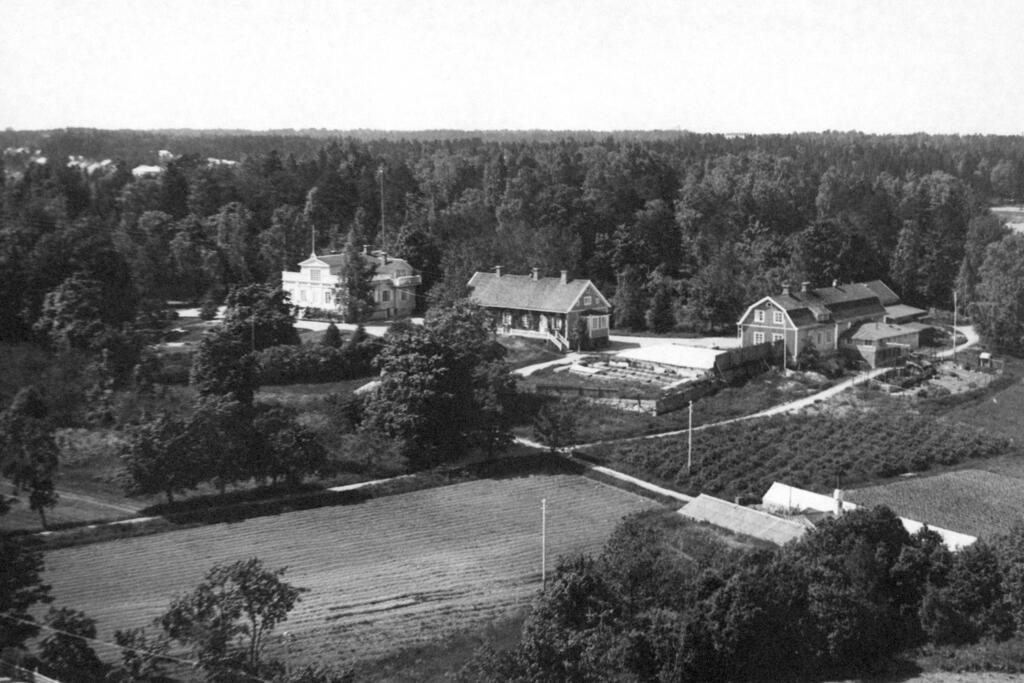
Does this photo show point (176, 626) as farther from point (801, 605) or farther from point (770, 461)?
point (770, 461)

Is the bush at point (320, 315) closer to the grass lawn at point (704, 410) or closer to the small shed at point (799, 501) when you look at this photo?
the grass lawn at point (704, 410)

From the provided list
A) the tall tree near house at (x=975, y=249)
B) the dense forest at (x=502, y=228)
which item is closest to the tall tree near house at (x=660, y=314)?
the dense forest at (x=502, y=228)

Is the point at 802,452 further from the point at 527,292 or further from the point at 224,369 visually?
the point at 527,292

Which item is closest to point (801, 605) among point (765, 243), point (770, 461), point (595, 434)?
point (770, 461)

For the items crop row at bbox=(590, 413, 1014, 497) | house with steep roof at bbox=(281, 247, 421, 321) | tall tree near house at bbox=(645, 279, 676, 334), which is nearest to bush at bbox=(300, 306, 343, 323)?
house with steep roof at bbox=(281, 247, 421, 321)

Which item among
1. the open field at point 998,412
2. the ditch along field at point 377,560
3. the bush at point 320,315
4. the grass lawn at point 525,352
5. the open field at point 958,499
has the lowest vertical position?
the ditch along field at point 377,560

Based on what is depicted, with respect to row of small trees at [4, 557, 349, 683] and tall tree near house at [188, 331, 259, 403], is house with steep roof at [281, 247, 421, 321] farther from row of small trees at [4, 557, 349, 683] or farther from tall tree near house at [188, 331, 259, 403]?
row of small trees at [4, 557, 349, 683]

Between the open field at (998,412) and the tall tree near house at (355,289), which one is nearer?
the open field at (998,412)
